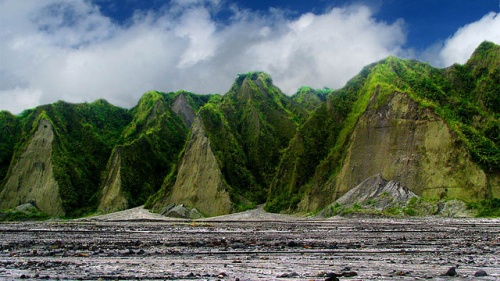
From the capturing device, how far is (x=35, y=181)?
311ft

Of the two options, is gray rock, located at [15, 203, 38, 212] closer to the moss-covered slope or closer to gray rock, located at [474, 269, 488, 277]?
the moss-covered slope

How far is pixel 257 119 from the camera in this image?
10369 centimetres

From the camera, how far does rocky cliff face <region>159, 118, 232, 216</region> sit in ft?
267

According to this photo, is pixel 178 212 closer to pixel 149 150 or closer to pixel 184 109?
pixel 149 150

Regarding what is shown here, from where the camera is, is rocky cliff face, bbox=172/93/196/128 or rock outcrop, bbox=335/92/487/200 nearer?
rock outcrop, bbox=335/92/487/200

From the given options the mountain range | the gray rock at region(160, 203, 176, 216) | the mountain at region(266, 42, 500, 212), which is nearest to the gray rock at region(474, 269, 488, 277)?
the mountain range

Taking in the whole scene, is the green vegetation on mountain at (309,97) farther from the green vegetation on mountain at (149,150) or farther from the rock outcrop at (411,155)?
the rock outcrop at (411,155)

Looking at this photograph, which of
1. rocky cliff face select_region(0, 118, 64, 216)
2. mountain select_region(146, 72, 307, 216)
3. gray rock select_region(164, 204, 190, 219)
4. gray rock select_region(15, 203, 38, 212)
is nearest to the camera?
gray rock select_region(164, 204, 190, 219)

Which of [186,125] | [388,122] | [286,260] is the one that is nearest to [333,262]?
[286,260]

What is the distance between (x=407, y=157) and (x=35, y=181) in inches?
2734

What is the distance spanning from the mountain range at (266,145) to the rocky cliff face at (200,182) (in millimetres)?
204

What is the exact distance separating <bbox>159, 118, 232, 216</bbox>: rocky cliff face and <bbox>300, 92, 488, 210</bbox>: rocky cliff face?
17818 millimetres

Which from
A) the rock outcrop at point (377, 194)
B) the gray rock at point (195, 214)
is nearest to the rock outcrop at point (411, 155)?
the rock outcrop at point (377, 194)

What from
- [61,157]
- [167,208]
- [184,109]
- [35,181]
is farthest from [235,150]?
[184,109]
